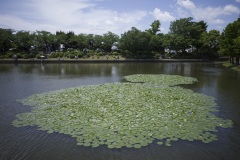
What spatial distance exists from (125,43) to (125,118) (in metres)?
49.3

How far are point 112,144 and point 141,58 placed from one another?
49161 millimetres

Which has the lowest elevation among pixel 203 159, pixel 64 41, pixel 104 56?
pixel 203 159

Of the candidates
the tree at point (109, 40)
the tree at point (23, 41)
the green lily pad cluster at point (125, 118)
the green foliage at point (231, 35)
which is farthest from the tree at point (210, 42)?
the tree at point (23, 41)

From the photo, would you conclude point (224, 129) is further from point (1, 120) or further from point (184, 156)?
point (1, 120)

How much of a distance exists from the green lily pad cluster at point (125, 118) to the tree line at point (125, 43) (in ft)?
140

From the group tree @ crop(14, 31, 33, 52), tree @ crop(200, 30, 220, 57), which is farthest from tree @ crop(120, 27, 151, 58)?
tree @ crop(14, 31, 33, 52)

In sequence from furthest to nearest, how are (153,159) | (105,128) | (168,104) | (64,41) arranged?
(64,41) < (168,104) < (105,128) < (153,159)

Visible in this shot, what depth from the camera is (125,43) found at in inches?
2283

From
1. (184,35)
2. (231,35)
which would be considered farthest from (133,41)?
(231,35)

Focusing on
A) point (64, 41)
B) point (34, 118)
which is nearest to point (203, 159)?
point (34, 118)

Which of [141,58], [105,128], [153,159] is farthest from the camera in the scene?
[141,58]

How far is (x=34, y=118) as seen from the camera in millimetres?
10484

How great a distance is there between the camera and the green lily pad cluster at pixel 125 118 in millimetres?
8406

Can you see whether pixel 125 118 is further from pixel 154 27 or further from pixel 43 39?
pixel 154 27
